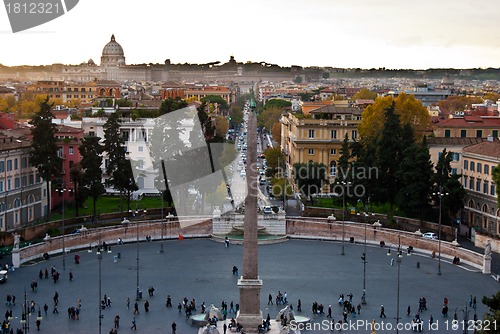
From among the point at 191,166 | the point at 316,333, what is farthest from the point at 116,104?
the point at 316,333

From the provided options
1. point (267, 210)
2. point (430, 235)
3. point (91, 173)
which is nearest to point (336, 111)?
point (267, 210)

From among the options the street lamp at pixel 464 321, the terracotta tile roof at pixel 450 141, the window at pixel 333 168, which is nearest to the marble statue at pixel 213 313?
the street lamp at pixel 464 321

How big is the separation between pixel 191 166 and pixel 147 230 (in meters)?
6.89

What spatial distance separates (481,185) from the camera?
53.7 metres

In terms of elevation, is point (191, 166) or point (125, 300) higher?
point (191, 166)

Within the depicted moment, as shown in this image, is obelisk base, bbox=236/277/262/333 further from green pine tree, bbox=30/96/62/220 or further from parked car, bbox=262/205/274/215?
green pine tree, bbox=30/96/62/220

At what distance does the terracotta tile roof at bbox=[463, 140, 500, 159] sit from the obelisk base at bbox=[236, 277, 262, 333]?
2729 cm

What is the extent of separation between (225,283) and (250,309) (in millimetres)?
9207

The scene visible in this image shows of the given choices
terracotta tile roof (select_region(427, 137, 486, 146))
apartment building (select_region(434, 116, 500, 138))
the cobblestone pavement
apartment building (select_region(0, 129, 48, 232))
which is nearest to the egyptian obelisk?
the cobblestone pavement

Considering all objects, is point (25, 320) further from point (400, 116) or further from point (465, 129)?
point (465, 129)

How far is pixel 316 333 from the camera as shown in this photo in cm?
3194

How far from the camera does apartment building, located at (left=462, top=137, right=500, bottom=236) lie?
51625mm

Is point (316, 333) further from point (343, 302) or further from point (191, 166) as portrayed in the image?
point (191, 166)

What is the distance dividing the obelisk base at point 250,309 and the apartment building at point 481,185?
25.1 metres
